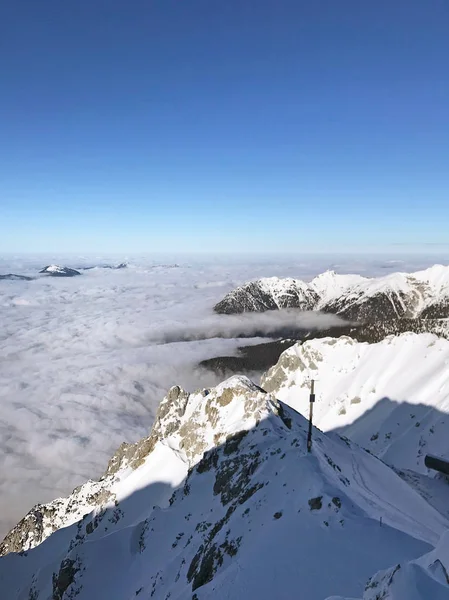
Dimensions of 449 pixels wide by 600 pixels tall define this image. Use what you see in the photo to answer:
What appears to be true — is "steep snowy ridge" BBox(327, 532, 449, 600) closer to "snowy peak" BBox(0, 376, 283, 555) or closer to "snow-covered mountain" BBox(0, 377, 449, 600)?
"snow-covered mountain" BBox(0, 377, 449, 600)

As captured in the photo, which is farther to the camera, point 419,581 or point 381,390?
point 381,390

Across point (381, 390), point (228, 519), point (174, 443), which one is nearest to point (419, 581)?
point (228, 519)

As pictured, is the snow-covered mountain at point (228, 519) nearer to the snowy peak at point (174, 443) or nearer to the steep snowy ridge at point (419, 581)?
the steep snowy ridge at point (419, 581)

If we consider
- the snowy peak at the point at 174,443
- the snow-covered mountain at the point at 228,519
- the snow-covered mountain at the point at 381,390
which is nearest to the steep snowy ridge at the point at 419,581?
the snow-covered mountain at the point at 228,519

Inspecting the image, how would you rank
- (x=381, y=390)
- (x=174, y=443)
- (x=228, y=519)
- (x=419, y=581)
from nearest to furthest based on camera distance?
(x=419, y=581) < (x=228, y=519) < (x=174, y=443) < (x=381, y=390)

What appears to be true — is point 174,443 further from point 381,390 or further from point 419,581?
point 381,390

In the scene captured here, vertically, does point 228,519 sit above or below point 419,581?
below

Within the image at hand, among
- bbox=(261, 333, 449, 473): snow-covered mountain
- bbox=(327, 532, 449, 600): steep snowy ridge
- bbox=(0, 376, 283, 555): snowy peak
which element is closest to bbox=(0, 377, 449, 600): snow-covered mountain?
bbox=(327, 532, 449, 600): steep snowy ridge
